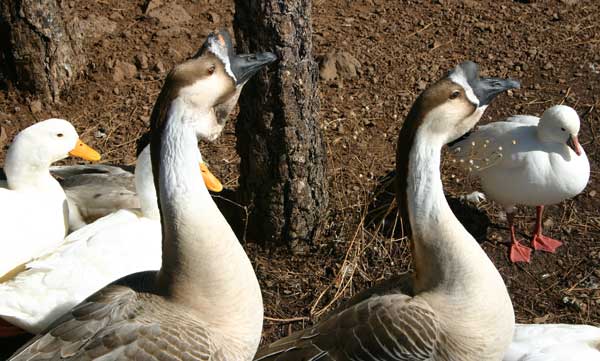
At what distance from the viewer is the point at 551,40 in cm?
641

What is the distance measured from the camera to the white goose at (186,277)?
2.84 meters

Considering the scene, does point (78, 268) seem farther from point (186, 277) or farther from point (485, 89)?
point (485, 89)

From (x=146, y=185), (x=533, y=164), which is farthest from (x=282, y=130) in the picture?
(x=533, y=164)

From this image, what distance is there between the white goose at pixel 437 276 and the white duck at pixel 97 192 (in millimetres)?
1978

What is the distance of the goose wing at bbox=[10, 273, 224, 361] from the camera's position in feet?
9.32

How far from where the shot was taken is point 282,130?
167 inches

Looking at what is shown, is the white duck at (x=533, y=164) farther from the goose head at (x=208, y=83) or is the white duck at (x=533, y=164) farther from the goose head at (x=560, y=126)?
the goose head at (x=208, y=83)

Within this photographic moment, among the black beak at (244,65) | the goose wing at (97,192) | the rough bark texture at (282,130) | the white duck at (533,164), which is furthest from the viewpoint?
the goose wing at (97,192)

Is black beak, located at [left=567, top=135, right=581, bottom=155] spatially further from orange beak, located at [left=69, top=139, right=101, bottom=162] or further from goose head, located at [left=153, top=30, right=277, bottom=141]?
orange beak, located at [left=69, top=139, right=101, bottom=162]

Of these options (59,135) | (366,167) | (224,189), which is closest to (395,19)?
(366,167)

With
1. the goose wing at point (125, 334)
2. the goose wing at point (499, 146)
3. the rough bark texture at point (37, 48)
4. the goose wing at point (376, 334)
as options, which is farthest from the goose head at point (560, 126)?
the rough bark texture at point (37, 48)

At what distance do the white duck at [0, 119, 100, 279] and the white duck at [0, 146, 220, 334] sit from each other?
0.26 metres

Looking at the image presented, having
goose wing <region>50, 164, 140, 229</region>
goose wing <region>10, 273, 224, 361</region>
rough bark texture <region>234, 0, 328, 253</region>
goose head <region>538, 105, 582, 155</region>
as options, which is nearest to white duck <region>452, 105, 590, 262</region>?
goose head <region>538, 105, 582, 155</region>

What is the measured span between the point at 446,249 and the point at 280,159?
1476mm
